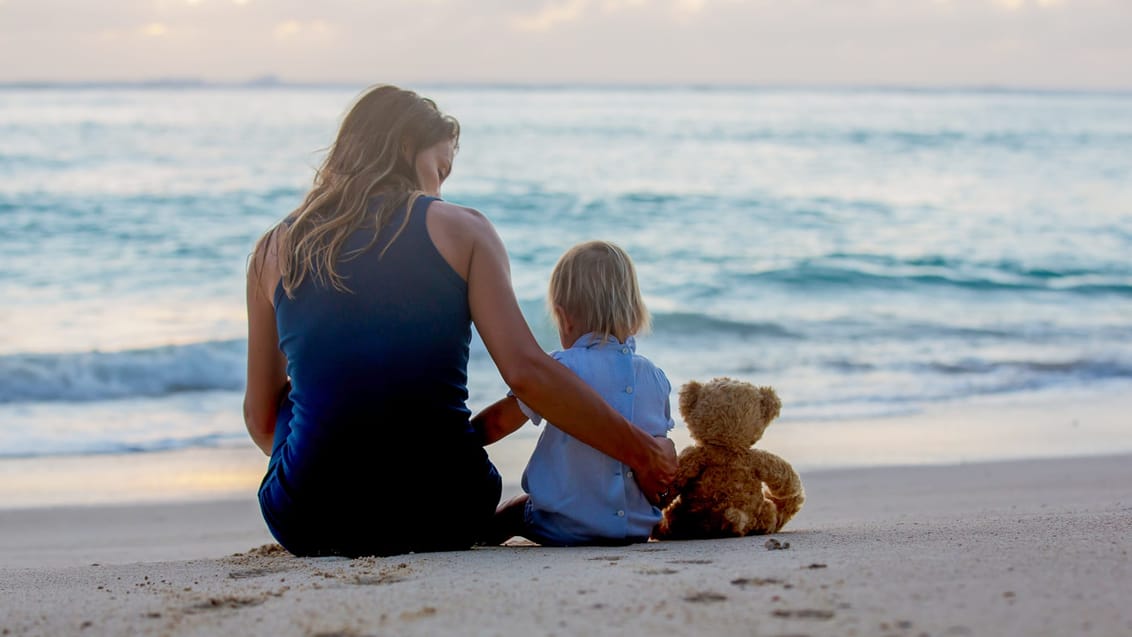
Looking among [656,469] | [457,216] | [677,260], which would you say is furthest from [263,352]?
[677,260]

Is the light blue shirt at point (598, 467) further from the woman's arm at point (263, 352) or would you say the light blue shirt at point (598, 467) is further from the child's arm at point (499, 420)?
the woman's arm at point (263, 352)

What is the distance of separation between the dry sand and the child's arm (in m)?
0.32

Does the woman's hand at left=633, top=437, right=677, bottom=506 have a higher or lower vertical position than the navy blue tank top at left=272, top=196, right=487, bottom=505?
lower

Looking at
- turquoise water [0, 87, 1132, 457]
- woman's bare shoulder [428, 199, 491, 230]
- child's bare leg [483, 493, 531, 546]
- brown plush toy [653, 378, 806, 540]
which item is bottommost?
child's bare leg [483, 493, 531, 546]

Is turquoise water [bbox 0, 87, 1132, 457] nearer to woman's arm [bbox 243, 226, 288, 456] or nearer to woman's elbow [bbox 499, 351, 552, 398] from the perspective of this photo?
woman's arm [bbox 243, 226, 288, 456]

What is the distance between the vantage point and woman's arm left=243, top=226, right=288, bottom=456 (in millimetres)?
2836

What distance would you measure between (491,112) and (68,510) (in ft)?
140

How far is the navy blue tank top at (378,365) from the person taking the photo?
105 inches

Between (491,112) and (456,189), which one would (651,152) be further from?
(491,112)

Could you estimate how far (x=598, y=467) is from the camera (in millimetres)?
2912

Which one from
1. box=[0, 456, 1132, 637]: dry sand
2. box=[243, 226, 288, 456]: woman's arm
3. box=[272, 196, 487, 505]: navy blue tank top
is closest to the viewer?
box=[0, 456, 1132, 637]: dry sand

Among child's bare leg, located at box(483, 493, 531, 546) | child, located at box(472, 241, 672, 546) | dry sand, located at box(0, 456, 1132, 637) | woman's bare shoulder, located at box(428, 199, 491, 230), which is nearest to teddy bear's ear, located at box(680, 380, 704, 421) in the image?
child, located at box(472, 241, 672, 546)

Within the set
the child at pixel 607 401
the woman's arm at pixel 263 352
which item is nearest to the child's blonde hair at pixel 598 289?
the child at pixel 607 401

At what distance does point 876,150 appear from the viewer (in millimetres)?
30125
